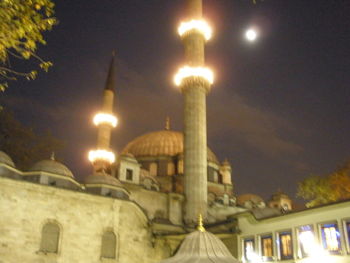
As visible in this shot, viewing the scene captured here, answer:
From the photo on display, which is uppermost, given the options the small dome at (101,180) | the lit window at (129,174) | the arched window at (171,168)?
the arched window at (171,168)

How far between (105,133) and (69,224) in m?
13.7

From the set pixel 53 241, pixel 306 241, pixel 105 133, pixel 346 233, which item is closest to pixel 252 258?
pixel 306 241

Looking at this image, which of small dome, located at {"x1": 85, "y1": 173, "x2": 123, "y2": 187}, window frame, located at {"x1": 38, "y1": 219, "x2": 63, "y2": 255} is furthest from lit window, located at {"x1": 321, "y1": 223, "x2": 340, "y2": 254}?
window frame, located at {"x1": 38, "y1": 219, "x2": 63, "y2": 255}

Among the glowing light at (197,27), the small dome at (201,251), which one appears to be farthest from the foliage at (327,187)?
the small dome at (201,251)

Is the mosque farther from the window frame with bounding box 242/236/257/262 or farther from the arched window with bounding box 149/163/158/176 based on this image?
the arched window with bounding box 149/163/158/176

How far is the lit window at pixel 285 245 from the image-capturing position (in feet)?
57.6

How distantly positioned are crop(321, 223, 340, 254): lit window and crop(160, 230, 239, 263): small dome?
8576 millimetres

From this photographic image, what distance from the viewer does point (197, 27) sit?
27.3 metres

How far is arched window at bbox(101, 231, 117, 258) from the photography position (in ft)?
61.0

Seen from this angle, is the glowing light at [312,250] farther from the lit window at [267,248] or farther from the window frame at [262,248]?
the lit window at [267,248]

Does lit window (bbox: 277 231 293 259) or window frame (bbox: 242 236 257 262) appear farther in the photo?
window frame (bbox: 242 236 257 262)

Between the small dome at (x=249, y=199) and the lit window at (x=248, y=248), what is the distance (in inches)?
530

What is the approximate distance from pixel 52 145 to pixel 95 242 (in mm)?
11542

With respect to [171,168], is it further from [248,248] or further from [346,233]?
[346,233]
